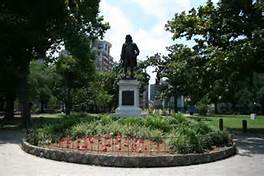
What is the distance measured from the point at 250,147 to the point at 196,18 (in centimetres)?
1235

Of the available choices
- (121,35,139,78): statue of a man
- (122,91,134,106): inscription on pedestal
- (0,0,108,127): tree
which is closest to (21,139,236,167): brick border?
(122,91,134,106): inscription on pedestal

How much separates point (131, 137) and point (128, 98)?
7745mm

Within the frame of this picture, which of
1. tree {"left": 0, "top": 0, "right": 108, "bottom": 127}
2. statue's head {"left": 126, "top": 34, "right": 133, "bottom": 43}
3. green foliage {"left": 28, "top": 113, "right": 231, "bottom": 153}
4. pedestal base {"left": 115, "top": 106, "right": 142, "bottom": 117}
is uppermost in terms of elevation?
tree {"left": 0, "top": 0, "right": 108, "bottom": 127}

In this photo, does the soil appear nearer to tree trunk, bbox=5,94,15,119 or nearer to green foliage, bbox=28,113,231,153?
green foliage, bbox=28,113,231,153

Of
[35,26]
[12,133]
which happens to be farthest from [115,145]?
[35,26]

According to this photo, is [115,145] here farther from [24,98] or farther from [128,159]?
[24,98]

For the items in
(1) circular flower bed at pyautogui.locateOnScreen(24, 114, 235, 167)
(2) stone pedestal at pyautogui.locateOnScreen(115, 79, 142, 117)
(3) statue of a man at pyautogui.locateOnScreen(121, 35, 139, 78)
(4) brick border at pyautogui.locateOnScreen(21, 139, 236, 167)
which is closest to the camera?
(4) brick border at pyautogui.locateOnScreen(21, 139, 236, 167)

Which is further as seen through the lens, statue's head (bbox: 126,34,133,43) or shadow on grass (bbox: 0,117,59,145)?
statue's head (bbox: 126,34,133,43)

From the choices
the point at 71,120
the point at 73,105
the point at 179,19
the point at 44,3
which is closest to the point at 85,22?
the point at 44,3

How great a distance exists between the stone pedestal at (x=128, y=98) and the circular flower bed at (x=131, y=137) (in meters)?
4.27

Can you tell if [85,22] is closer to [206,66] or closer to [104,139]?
[206,66]

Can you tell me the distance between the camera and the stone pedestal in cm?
2509

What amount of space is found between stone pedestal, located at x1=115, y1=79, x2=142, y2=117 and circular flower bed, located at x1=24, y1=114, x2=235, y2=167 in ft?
14.0

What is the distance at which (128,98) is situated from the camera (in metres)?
25.3
